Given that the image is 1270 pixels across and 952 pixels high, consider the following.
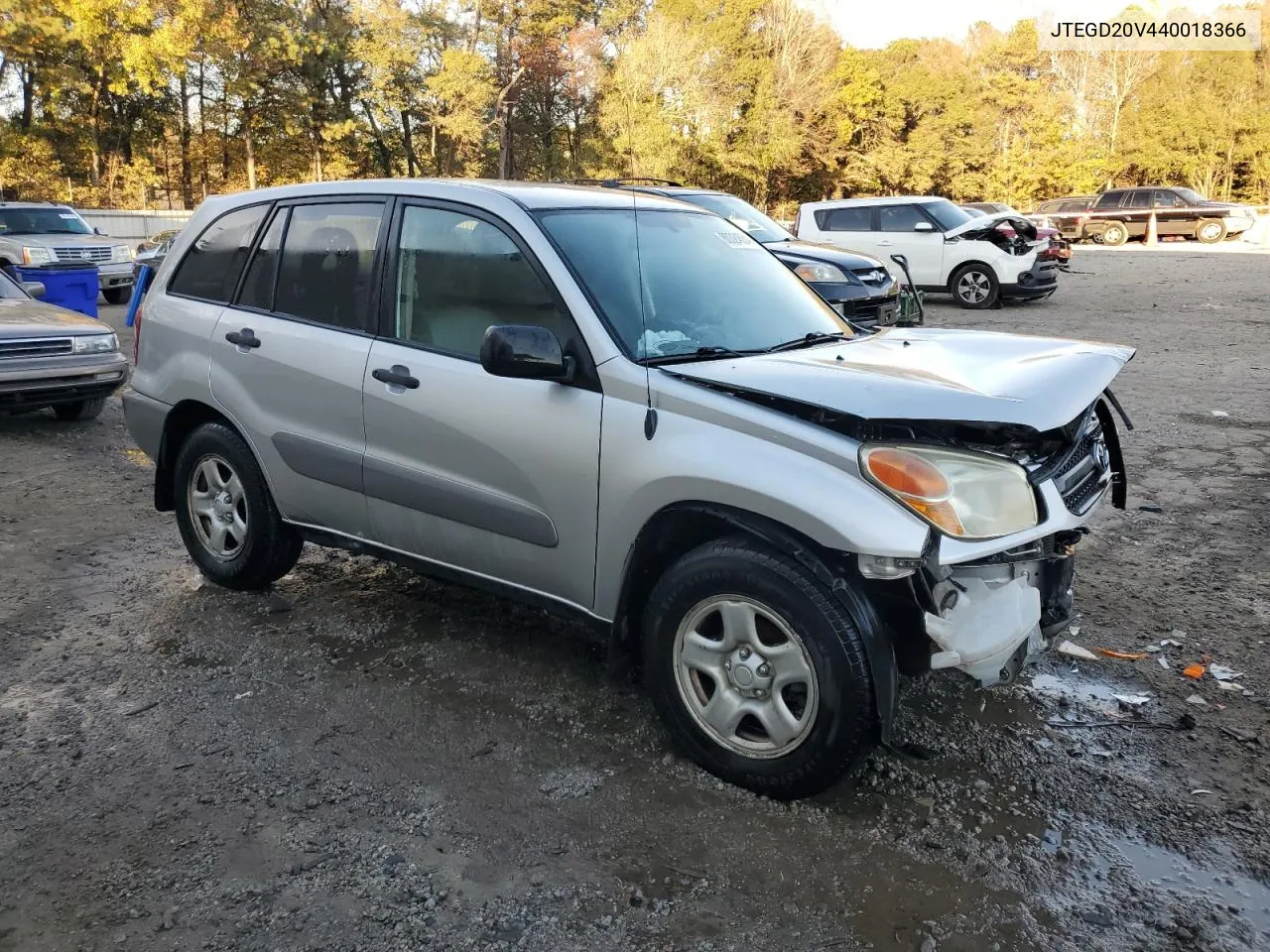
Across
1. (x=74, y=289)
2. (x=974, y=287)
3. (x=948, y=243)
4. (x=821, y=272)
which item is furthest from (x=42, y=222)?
(x=974, y=287)

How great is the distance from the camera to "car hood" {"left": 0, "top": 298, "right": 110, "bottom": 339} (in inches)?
329

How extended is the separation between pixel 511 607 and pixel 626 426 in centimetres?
167

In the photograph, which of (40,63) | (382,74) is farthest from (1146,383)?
(382,74)

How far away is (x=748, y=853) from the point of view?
2811 mm

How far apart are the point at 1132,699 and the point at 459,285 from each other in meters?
2.92

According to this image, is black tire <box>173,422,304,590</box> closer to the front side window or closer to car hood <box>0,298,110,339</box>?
the front side window

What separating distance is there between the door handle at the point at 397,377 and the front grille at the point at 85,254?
15.3m

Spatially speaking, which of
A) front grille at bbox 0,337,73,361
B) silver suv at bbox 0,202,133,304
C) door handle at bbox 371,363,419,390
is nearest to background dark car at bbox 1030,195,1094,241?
silver suv at bbox 0,202,133,304

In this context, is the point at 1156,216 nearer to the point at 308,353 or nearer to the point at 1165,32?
the point at 1165,32

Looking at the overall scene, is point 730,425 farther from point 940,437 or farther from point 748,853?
point 748,853

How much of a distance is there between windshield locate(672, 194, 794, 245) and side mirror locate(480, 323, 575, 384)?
8.99m

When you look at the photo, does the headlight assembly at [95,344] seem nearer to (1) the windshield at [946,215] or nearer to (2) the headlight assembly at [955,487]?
(2) the headlight assembly at [955,487]

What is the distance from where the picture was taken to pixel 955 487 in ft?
9.36

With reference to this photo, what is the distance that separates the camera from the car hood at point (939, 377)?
286 cm
